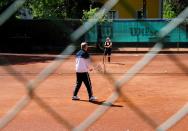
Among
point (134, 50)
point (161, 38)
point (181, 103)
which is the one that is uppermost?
point (161, 38)

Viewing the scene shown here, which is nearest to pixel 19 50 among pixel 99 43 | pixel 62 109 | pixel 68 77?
pixel 99 43

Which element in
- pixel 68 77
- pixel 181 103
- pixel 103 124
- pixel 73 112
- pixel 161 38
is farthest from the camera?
pixel 68 77

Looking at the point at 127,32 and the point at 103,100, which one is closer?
the point at 103,100

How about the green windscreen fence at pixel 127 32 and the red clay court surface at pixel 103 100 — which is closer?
the red clay court surface at pixel 103 100

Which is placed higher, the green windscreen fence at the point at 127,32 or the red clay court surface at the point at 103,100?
the red clay court surface at the point at 103,100

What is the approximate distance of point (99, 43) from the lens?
27969 mm

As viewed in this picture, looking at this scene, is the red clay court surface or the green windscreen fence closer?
the red clay court surface

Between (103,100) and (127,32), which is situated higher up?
(103,100)

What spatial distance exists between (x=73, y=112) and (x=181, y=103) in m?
2.45

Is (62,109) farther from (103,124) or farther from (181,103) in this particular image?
(181,103)

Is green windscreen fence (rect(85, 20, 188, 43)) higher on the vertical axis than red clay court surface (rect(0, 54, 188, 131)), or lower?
lower

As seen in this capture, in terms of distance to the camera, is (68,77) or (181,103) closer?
(181,103)

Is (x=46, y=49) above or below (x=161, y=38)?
below

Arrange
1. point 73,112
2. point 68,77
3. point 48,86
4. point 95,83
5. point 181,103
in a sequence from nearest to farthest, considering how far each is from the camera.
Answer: point 73,112, point 181,103, point 48,86, point 95,83, point 68,77
